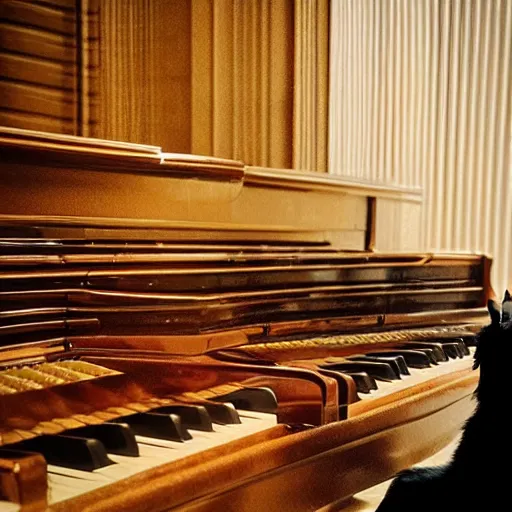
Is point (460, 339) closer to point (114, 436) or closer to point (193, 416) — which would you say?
point (193, 416)

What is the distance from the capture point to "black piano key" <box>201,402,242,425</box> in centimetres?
117

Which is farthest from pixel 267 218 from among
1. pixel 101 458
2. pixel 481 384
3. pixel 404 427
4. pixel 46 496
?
pixel 46 496

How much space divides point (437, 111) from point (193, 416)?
3302 mm

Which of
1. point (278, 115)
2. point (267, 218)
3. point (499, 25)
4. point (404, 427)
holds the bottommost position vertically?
point (404, 427)

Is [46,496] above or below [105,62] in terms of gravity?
below

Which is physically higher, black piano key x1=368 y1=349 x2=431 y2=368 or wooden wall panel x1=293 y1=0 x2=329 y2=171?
wooden wall panel x1=293 y1=0 x2=329 y2=171

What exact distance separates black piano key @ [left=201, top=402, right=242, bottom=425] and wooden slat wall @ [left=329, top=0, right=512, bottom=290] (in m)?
2.63

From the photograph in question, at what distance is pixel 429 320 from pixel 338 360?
587mm

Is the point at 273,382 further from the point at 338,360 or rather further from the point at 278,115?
the point at 278,115

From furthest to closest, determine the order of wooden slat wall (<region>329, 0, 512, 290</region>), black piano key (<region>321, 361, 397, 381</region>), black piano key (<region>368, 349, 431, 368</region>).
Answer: wooden slat wall (<region>329, 0, 512, 290</region>)
black piano key (<region>368, 349, 431, 368</region>)
black piano key (<region>321, 361, 397, 381</region>)

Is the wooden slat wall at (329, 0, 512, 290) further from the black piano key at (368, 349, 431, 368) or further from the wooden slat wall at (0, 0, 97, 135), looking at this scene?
the black piano key at (368, 349, 431, 368)

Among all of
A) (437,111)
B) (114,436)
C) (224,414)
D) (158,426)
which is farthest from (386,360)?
(437,111)

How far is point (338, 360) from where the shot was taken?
1647mm

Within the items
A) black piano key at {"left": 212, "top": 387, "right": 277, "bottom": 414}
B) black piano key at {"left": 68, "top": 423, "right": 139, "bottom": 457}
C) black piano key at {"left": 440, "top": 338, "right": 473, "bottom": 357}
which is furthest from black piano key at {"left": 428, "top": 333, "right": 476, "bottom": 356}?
black piano key at {"left": 68, "top": 423, "right": 139, "bottom": 457}
